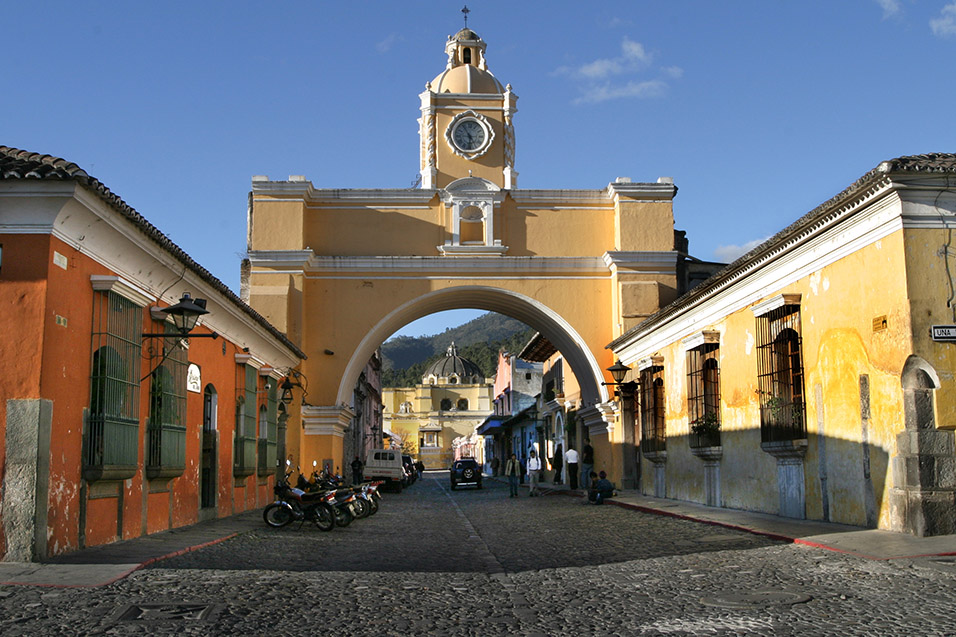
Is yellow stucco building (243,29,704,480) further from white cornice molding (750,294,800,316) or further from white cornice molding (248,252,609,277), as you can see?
white cornice molding (750,294,800,316)

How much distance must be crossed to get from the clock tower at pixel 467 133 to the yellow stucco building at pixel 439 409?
203ft

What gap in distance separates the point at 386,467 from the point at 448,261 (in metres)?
10.3

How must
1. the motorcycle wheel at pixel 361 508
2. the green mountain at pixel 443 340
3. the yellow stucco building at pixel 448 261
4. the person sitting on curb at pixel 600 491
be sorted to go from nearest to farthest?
the motorcycle wheel at pixel 361 508
the person sitting on curb at pixel 600 491
the yellow stucco building at pixel 448 261
the green mountain at pixel 443 340

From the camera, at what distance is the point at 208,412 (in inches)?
598

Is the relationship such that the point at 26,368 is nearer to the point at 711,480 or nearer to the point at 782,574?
the point at 782,574

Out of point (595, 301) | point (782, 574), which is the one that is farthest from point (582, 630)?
point (595, 301)

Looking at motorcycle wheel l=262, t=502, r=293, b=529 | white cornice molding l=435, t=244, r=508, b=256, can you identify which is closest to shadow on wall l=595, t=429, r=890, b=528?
motorcycle wheel l=262, t=502, r=293, b=529

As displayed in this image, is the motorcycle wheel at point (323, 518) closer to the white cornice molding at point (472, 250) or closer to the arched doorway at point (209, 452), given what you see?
the arched doorway at point (209, 452)

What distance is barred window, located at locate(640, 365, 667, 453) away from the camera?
21.2m

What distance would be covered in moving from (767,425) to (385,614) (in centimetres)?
894

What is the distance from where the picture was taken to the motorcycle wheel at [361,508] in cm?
1620

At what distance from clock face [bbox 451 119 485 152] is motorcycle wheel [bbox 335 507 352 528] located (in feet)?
48.0

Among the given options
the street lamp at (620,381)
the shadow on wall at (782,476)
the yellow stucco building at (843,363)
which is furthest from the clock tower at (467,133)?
the yellow stucco building at (843,363)

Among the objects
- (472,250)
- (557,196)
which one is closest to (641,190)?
(557,196)
